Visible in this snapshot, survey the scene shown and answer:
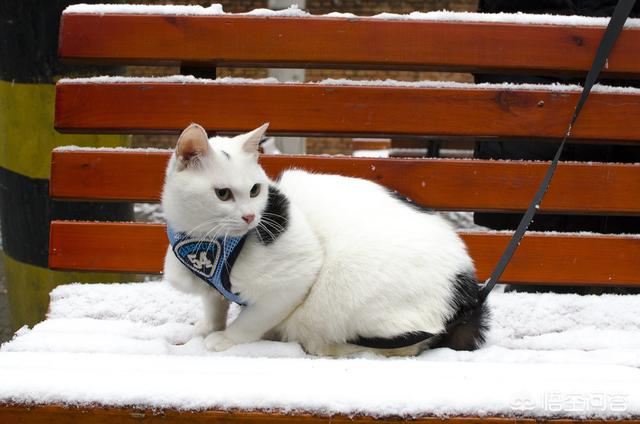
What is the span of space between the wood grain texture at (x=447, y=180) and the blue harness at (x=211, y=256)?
725 millimetres

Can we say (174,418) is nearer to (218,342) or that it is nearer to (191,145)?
(218,342)

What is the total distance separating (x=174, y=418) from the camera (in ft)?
3.12

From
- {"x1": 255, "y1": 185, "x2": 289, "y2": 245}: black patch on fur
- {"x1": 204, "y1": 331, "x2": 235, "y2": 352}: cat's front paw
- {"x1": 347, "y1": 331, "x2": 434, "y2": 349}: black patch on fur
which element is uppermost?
{"x1": 255, "y1": 185, "x2": 289, "y2": 245}: black patch on fur

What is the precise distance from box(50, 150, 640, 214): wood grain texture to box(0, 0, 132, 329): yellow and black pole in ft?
1.89

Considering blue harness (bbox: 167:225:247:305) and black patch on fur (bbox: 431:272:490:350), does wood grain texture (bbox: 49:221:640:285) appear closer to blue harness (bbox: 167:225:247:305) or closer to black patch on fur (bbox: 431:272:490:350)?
black patch on fur (bbox: 431:272:490:350)

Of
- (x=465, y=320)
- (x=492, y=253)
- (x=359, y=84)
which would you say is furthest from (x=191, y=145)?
(x=492, y=253)

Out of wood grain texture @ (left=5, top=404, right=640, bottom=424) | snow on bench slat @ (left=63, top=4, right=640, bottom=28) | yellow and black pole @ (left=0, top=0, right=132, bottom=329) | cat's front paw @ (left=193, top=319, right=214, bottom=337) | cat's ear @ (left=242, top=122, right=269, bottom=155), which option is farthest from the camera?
yellow and black pole @ (left=0, top=0, right=132, bottom=329)

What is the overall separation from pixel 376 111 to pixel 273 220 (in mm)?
799

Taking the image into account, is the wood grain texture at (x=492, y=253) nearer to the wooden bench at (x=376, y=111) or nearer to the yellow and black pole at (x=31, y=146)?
the wooden bench at (x=376, y=111)

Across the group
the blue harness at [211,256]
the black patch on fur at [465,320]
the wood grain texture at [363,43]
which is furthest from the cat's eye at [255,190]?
the wood grain texture at [363,43]

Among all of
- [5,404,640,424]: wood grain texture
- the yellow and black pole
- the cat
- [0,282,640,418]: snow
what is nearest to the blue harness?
the cat

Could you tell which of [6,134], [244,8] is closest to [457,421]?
[6,134]

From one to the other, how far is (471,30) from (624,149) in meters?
0.78

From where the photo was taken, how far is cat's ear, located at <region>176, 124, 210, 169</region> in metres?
1.25
